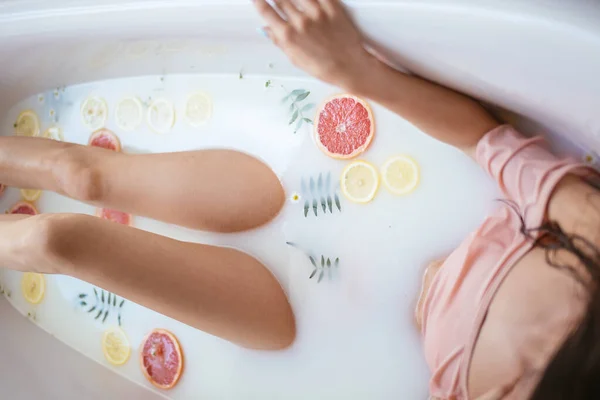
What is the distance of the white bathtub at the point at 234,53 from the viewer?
2.15 ft

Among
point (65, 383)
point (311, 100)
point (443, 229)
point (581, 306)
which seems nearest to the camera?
point (581, 306)

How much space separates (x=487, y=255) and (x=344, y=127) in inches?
13.5

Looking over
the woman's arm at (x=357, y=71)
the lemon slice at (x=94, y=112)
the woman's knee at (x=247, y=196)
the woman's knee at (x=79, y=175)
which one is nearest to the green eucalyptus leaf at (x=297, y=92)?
the woman's knee at (x=247, y=196)

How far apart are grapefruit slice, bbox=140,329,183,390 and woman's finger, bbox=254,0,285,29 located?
2.22 ft

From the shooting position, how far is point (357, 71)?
0.73 m

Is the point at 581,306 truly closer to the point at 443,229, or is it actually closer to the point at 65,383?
the point at 443,229

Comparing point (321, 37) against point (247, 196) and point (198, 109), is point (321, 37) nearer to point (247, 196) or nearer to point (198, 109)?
point (247, 196)

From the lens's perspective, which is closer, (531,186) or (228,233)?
(531,186)

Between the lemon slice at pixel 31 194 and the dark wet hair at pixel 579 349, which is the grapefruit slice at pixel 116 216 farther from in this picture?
the dark wet hair at pixel 579 349

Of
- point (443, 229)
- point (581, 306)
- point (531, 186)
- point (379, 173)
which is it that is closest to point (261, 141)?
point (379, 173)

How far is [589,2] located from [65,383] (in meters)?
1.16

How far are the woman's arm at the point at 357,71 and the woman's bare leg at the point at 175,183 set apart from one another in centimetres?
29

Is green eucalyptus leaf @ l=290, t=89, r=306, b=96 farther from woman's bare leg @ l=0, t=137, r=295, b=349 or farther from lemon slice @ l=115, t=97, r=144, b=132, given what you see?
lemon slice @ l=115, t=97, r=144, b=132

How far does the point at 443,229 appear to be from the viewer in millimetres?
878
